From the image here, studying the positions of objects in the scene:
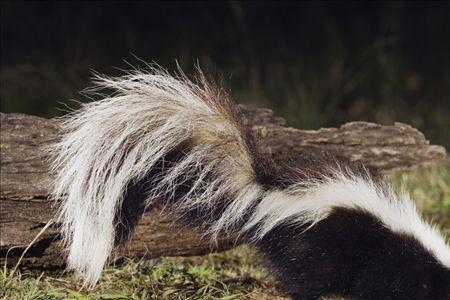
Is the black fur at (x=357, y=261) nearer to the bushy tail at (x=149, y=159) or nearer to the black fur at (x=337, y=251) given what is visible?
the black fur at (x=337, y=251)

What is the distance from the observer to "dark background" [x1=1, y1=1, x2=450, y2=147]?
6.77m

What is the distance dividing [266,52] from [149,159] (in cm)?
389

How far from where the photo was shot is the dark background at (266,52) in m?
6.77

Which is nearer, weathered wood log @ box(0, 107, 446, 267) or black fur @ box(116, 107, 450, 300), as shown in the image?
black fur @ box(116, 107, 450, 300)

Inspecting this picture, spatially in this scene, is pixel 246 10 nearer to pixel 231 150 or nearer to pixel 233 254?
pixel 233 254

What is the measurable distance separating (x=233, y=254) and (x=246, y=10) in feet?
11.9

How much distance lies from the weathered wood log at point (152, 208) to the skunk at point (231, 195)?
158mm

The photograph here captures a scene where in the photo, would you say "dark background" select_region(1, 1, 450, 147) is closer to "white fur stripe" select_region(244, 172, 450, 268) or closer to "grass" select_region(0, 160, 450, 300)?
"grass" select_region(0, 160, 450, 300)

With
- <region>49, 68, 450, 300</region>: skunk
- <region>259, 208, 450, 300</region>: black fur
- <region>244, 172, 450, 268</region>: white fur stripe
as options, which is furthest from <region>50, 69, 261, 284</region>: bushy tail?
<region>259, 208, 450, 300</region>: black fur

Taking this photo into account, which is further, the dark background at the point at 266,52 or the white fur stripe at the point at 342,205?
the dark background at the point at 266,52

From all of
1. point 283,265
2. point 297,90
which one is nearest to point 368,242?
point 283,265

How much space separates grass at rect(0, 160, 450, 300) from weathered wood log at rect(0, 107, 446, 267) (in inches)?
3.4

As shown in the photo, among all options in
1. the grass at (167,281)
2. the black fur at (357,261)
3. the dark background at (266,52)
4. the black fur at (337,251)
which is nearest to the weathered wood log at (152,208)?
the grass at (167,281)

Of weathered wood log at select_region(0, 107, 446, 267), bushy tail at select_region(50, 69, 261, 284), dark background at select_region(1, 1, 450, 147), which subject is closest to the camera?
bushy tail at select_region(50, 69, 261, 284)
